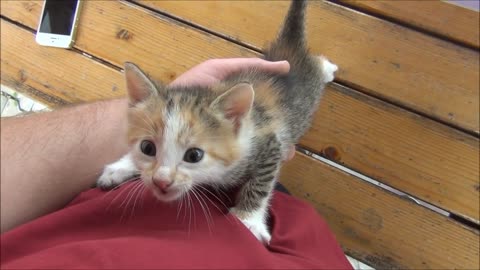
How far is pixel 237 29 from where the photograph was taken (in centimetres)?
144

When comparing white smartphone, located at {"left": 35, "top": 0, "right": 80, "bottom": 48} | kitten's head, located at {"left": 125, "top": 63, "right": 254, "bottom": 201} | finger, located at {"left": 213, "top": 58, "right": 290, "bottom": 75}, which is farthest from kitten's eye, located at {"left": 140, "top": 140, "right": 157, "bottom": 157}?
white smartphone, located at {"left": 35, "top": 0, "right": 80, "bottom": 48}

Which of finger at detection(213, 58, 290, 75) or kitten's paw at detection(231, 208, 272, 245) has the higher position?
finger at detection(213, 58, 290, 75)

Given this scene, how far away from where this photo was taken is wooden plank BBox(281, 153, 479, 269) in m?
1.27

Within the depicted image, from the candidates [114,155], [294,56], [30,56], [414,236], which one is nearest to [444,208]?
[414,236]

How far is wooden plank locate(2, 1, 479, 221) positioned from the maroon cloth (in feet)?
1.48

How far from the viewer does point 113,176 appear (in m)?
1.01

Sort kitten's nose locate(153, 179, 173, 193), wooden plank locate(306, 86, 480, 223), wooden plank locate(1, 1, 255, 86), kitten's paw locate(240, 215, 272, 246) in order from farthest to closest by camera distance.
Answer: wooden plank locate(1, 1, 255, 86) → wooden plank locate(306, 86, 480, 223) → kitten's paw locate(240, 215, 272, 246) → kitten's nose locate(153, 179, 173, 193)

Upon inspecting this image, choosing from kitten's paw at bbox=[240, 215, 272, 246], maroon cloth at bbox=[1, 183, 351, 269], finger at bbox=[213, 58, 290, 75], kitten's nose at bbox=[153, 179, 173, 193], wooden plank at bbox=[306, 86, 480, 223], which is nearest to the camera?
maroon cloth at bbox=[1, 183, 351, 269]

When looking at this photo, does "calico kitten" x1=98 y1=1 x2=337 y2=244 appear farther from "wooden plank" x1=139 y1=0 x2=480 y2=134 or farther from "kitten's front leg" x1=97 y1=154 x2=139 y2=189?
"wooden plank" x1=139 y1=0 x2=480 y2=134

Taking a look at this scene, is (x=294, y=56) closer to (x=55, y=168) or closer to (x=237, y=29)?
(x=237, y=29)

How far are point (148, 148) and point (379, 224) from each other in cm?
80

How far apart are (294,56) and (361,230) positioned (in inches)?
23.3

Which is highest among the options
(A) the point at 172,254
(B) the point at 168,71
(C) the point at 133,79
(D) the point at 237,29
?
(D) the point at 237,29

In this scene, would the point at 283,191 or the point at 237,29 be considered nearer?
the point at 283,191
